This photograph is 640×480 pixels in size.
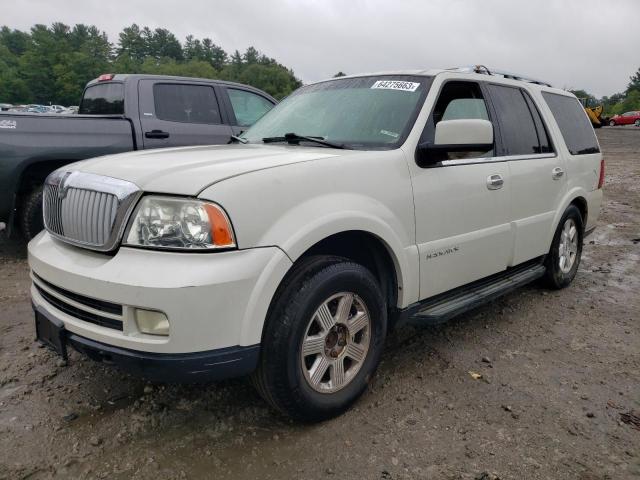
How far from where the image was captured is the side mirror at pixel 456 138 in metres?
2.85

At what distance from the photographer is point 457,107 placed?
3.50 metres

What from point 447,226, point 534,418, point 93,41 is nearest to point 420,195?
point 447,226

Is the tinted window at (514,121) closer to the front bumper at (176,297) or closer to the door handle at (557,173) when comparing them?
the door handle at (557,173)

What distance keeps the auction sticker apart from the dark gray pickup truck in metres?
3.25

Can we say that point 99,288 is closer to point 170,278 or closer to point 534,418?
point 170,278

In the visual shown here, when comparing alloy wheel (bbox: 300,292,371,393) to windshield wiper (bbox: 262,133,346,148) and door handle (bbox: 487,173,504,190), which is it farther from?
door handle (bbox: 487,173,504,190)

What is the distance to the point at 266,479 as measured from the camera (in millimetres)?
2172

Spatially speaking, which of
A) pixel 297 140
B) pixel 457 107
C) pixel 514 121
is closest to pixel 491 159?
pixel 457 107

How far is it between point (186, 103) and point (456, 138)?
14.1 feet

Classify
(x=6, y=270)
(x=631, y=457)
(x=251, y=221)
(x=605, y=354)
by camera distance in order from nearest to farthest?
1. (x=251, y=221)
2. (x=631, y=457)
3. (x=605, y=354)
4. (x=6, y=270)

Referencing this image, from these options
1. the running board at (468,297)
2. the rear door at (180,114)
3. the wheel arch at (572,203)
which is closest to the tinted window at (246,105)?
the rear door at (180,114)

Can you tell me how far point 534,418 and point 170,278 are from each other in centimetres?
197

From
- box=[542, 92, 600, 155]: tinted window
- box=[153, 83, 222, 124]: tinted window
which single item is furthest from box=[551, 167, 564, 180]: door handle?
box=[153, 83, 222, 124]: tinted window

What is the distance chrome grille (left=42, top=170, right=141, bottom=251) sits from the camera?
7.20ft
